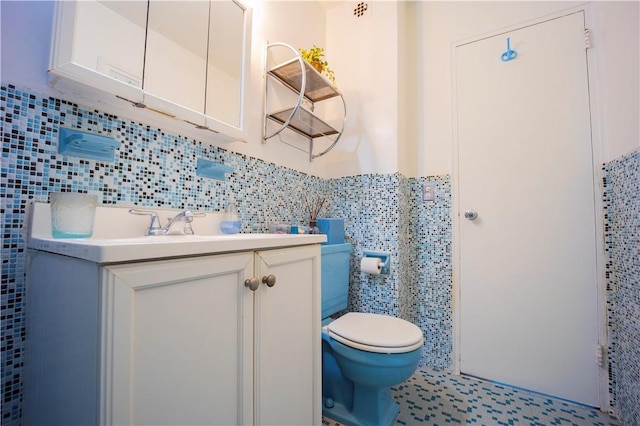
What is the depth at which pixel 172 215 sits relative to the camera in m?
1.02

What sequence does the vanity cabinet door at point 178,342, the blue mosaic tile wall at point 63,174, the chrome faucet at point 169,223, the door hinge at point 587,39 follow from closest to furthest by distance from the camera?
1. the vanity cabinet door at point 178,342
2. the blue mosaic tile wall at point 63,174
3. the chrome faucet at point 169,223
4. the door hinge at point 587,39

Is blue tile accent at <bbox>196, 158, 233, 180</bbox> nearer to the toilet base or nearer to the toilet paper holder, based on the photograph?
the toilet paper holder

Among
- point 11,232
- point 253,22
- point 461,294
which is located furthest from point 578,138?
point 11,232

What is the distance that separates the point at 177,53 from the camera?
3.52 feet

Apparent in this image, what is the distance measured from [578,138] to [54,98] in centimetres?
228

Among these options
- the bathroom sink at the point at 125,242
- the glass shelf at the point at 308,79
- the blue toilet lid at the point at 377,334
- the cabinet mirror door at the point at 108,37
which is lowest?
the blue toilet lid at the point at 377,334

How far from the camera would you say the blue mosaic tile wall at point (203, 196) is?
69 cm

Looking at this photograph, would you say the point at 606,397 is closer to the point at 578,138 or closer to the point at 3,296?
the point at 578,138

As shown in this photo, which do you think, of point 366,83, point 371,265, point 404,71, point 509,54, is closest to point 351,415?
point 371,265

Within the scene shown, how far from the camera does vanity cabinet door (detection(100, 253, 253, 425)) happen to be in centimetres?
48

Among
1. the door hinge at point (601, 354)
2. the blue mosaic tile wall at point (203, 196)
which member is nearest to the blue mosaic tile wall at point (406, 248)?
the blue mosaic tile wall at point (203, 196)

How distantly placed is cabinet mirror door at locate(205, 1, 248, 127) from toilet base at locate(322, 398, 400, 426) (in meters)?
1.44

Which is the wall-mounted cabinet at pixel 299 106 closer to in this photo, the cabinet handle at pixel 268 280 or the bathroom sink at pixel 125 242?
the bathroom sink at pixel 125 242

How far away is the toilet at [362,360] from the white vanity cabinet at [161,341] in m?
0.37
